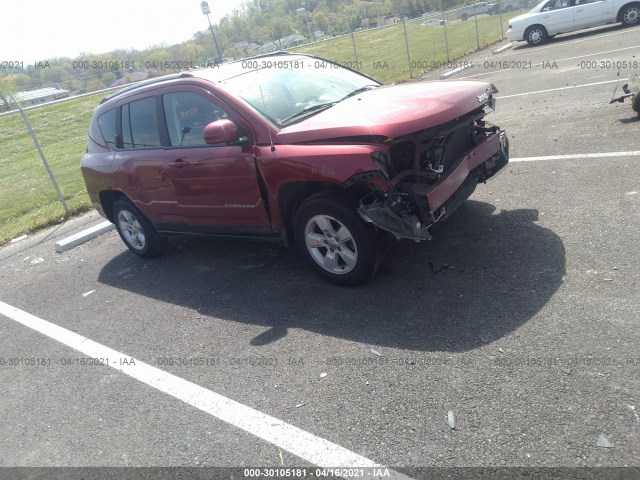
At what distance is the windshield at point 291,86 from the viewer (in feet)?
15.6

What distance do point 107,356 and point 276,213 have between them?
6.08 ft

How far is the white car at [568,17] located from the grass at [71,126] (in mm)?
2123

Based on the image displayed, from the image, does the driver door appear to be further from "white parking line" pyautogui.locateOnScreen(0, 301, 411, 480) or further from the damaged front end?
"white parking line" pyautogui.locateOnScreen(0, 301, 411, 480)

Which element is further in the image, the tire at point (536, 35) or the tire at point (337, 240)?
the tire at point (536, 35)

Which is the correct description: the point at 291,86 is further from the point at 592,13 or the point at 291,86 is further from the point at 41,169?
the point at 592,13

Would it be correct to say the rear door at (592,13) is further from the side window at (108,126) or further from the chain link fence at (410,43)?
the side window at (108,126)

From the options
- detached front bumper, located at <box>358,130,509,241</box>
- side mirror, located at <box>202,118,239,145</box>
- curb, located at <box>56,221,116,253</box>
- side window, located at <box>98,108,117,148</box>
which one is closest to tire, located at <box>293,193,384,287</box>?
detached front bumper, located at <box>358,130,509,241</box>

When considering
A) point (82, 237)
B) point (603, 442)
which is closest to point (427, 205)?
point (603, 442)

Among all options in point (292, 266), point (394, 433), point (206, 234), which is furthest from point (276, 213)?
point (394, 433)

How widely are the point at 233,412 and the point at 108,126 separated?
4169 mm

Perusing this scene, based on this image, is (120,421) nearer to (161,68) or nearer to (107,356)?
(107,356)

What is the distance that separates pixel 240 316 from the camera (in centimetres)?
452

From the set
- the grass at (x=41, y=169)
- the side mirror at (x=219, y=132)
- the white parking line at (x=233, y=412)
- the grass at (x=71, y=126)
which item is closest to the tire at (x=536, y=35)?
the grass at (x=71, y=126)

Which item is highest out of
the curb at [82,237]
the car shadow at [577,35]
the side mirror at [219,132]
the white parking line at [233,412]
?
the side mirror at [219,132]
